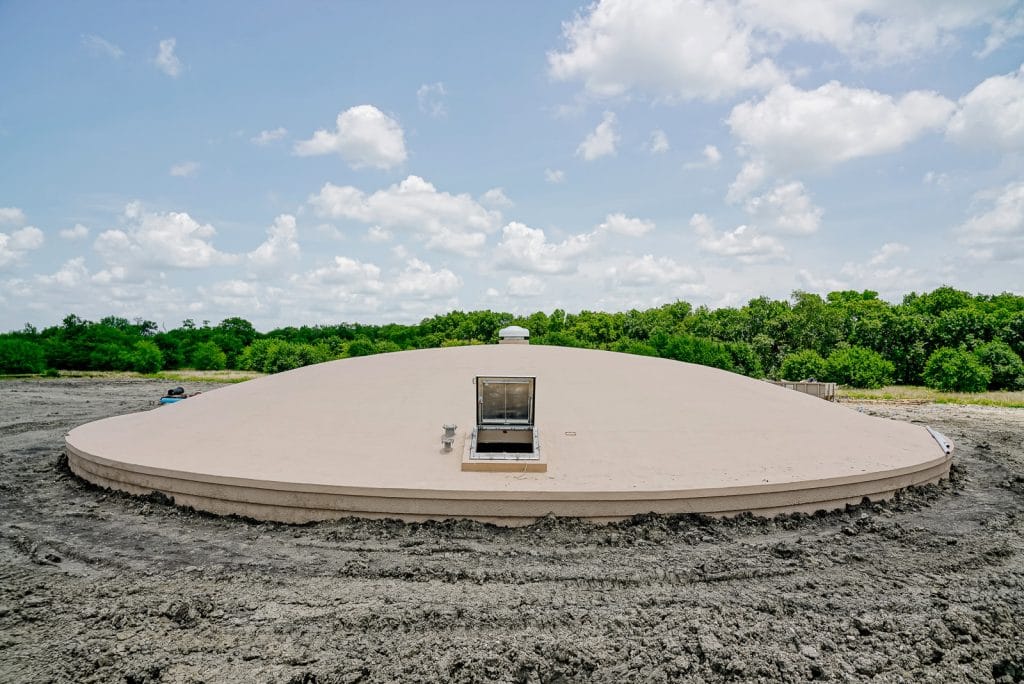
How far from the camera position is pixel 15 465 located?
10820 mm

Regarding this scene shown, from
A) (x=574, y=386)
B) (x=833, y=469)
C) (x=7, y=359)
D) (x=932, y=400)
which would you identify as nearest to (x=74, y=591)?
(x=574, y=386)

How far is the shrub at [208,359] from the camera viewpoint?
4919 cm

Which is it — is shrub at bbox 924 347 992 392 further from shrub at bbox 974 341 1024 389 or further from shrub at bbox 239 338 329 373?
shrub at bbox 239 338 329 373

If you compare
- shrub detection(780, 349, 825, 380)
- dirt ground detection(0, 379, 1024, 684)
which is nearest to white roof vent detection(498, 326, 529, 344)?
dirt ground detection(0, 379, 1024, 684)

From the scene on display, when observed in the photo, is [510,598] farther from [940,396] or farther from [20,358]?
[20,358]

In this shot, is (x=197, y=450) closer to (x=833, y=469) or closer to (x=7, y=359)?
(x=833, y=469)

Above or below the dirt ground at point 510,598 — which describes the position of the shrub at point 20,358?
above

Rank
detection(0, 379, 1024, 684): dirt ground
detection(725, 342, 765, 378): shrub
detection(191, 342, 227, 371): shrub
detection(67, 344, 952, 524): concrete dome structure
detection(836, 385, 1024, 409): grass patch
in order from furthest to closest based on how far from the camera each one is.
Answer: detection(191, 342, 227, 371): shrub → detection(725, 342, 765, 378): shrub → detection(836, 385, 1024, 409): grass patch → detection(67, 344, 952, 524): concrete dome structure → detection(0, 379, 1024, 684): dirt ground

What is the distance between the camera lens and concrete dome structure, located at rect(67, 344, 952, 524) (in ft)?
21.5

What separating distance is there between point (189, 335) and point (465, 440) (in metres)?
58.5

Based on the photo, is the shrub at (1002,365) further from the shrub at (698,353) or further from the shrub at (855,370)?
the shrub at (698,353)

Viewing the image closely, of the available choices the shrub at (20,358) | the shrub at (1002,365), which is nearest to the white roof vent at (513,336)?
the shrub at (1002,365)

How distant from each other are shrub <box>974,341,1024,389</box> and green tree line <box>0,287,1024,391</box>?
5 centimetres

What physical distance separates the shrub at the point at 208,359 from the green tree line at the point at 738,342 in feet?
0.28
